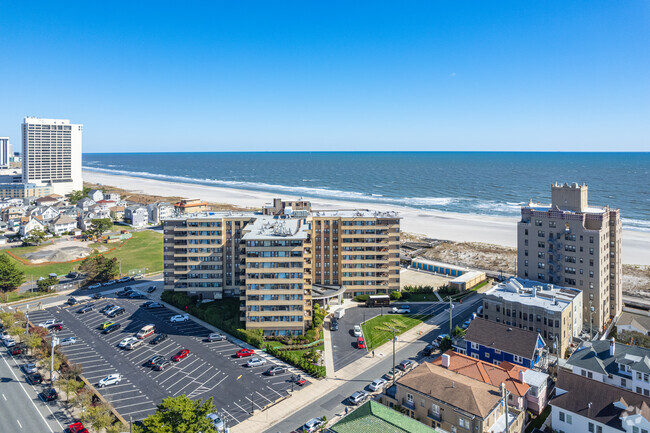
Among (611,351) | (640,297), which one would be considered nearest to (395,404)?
(611,351)

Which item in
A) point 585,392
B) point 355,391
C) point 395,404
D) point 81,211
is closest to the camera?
point 585,392

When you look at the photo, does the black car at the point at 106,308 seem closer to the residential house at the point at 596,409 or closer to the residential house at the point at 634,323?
the residential house at the point at 596,409

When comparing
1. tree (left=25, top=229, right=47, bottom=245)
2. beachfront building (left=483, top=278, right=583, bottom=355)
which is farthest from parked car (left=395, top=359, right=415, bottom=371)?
tree (left=25, top=229, right=47, bottom=245)

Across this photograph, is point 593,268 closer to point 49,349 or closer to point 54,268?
point 49,349

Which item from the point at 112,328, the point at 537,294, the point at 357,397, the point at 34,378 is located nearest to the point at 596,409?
the point at 357,397

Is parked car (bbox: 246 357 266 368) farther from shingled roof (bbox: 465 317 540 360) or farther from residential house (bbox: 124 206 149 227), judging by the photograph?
residential house (bbox: 124 206 149 227)

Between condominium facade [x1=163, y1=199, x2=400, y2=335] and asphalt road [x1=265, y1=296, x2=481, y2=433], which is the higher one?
condominium facade [x1=163, y1=199, x2=400, y2=335]

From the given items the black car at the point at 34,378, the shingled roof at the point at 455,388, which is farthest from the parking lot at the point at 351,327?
the black car at the point at 34,378
